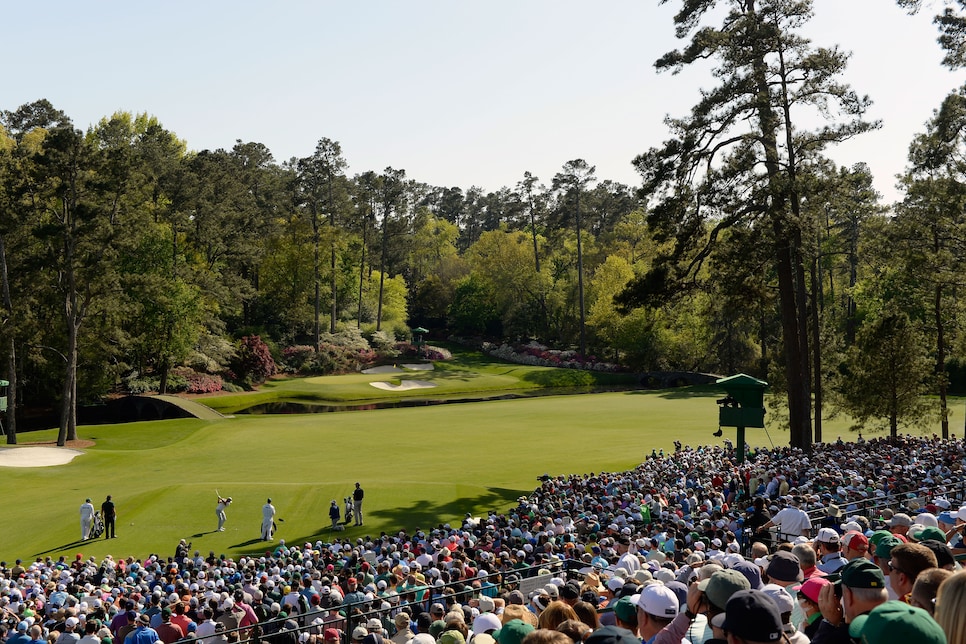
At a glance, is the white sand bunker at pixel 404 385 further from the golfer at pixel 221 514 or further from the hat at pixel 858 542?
the hat at pixel 858 542

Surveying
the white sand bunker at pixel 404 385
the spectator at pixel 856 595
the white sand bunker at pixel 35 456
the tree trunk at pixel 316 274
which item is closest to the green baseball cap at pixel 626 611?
the spectator at pixel 856 595

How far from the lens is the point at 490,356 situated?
87.4 m

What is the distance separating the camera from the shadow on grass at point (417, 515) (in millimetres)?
23594

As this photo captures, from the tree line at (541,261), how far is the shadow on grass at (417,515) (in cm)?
885

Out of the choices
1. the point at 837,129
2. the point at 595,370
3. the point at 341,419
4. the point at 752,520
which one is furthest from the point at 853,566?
the point at 595,370

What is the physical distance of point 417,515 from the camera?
2541 cm

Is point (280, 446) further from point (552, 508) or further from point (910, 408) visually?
point (910, 408)

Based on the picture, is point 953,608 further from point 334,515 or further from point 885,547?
point 334,515

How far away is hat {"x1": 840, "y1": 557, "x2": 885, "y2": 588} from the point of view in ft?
17.7

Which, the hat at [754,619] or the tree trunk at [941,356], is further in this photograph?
the tree trunk at [941,356]

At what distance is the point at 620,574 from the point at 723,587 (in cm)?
471

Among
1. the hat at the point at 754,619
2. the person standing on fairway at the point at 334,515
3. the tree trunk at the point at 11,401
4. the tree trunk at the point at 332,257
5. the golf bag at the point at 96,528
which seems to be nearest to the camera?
the hat at the point at 754,619

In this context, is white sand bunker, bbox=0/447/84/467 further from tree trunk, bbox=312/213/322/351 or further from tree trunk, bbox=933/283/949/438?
tree trunk, bbox=933/283/949/438

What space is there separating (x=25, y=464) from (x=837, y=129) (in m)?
35.4
